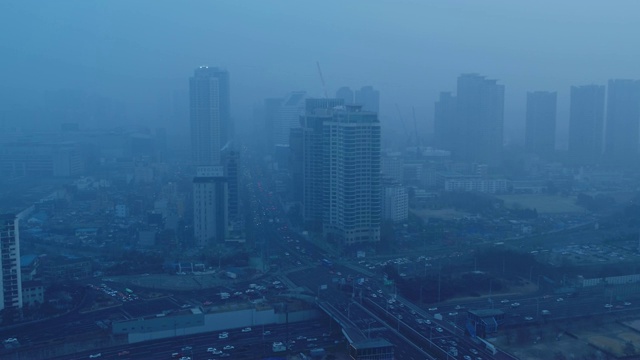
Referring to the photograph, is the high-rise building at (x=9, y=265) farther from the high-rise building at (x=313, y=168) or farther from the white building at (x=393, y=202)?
the white building at (x=393, y=202)

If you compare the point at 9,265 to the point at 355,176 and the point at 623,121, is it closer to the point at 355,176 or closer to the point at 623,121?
the point at 355,176

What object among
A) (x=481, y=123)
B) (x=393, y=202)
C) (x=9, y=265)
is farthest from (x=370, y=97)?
(x=9, y=265)

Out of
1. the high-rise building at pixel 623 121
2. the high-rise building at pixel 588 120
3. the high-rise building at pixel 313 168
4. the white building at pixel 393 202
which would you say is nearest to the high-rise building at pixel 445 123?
the high-rise building at pixel 588 120

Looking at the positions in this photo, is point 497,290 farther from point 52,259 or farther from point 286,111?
point 286,111

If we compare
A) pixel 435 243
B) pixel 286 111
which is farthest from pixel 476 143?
pixel 435 243

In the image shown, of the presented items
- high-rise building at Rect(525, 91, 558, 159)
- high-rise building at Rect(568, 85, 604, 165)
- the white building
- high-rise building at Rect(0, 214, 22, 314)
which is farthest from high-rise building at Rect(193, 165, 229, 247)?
high-rise building at Rect(525, 91, 558, 159)

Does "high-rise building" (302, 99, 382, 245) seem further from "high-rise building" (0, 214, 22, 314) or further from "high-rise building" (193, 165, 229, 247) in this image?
"high-rise building" (0, 214, 22, 314)
